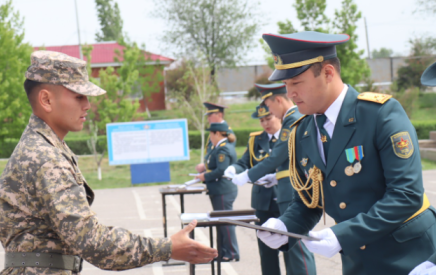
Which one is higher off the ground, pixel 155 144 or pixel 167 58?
pixel 167 58

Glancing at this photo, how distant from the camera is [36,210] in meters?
2.13

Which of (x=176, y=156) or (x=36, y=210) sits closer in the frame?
(x=36, y=210)

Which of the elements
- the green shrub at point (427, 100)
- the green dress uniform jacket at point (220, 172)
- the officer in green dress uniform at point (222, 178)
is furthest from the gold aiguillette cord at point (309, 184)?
the green shrub at point (427, 100)

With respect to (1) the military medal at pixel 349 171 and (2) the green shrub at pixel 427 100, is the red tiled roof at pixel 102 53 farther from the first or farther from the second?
(1) the military medal at pixel 349 171

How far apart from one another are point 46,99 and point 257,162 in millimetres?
3929

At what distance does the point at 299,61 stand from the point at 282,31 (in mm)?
19634

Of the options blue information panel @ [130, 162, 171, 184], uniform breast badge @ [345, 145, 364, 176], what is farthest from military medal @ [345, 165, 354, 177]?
blue information panel @ [130, 162, 171, 184]

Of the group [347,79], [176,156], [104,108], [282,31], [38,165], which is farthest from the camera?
[282,31]

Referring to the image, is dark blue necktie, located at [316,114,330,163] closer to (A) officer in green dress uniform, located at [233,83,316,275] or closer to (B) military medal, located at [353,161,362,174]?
(B) military medal, located at [353,161,362,174]

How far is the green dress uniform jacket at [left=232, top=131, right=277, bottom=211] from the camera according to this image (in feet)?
17.8

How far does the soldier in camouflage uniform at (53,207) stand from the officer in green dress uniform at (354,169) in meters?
0.82

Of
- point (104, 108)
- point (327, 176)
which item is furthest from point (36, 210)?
point (104, 108)

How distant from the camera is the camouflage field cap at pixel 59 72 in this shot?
2281mm

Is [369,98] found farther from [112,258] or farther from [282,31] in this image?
[282,31]
